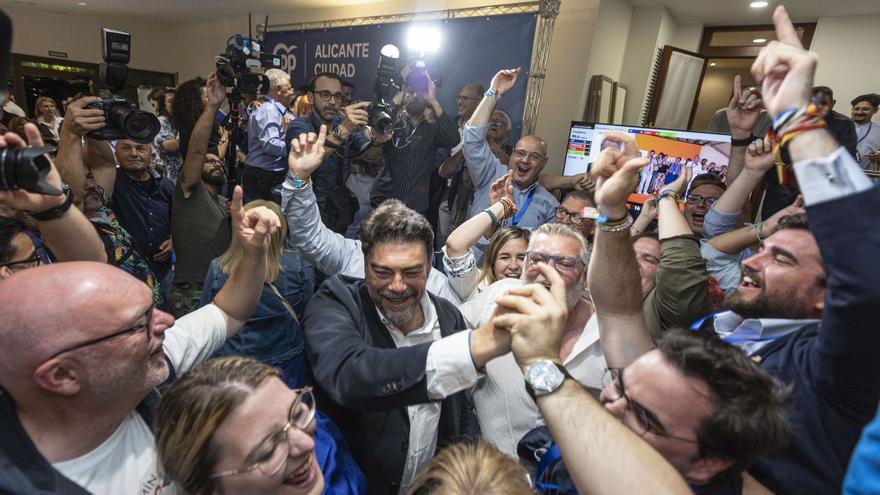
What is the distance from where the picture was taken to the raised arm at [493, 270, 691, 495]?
2.47ft

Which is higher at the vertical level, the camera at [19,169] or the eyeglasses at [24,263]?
the camera at [19,169]

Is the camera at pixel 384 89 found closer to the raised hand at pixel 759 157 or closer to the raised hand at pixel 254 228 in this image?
the raised hand at pixel 254 228

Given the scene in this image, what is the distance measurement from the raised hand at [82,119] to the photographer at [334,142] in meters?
1.22

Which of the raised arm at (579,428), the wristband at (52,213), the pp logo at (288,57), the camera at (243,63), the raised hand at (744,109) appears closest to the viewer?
the raised arm at (579,428)

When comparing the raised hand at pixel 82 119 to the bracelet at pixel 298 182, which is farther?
the bracelet at pixel 298 182

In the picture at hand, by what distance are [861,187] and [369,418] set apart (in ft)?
4.34

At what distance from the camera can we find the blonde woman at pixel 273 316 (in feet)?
6.59

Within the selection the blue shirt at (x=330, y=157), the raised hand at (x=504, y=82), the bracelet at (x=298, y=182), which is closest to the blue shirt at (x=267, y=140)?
the blue shirt at (x=330, y=157)

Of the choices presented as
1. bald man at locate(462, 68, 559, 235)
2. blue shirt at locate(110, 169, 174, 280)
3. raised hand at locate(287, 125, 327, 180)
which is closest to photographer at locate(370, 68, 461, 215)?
bald man at locate(462, 68, 559, 235)

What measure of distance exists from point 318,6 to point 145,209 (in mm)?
6108

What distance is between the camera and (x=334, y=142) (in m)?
3.06

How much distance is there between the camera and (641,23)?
5457 mm

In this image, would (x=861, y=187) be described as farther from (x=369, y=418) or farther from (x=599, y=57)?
(x=599, y=57)

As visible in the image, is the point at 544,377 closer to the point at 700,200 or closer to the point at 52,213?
the point at 52,213
